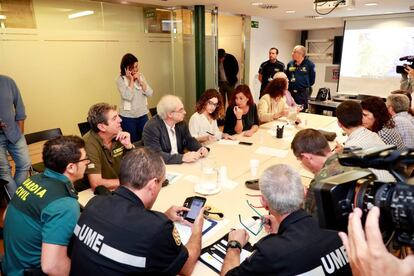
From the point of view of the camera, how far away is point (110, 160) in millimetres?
2418

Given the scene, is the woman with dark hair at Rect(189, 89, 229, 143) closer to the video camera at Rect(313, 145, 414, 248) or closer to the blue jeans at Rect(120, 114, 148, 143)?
the blue jeans at Rect(120, 114, 148, 143)

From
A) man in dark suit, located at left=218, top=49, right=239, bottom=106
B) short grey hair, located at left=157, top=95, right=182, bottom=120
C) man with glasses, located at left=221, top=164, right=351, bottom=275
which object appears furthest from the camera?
man in dark suit, located at left=218, top=49, right=239, bottom=106

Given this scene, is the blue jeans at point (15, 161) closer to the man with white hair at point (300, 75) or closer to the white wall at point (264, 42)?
the man with white hair at point (300, 75)

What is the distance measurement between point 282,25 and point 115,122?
24.7ft

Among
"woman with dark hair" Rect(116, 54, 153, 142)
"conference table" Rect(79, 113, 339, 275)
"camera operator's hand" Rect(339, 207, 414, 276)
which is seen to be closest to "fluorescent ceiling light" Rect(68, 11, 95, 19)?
"woman with dark hair" Rect(116, 54, 153, 142)

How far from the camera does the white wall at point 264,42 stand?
7.86 metres

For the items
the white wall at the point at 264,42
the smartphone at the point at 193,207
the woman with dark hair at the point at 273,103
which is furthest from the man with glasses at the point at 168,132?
the white wall at the point at 264,42

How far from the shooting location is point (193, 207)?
173 centimetres

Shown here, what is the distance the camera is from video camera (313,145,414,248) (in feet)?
2.33

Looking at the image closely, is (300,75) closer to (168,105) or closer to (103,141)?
(168,105)

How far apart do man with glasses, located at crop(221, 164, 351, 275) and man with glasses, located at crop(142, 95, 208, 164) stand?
1.35 m

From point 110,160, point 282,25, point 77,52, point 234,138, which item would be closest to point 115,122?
point 110,160

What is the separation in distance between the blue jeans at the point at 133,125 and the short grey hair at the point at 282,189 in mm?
3046

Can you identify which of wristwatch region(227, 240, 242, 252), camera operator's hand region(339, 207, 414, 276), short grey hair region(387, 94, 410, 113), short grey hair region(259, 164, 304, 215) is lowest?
wristwatch region(227, 240, 242, 252)
